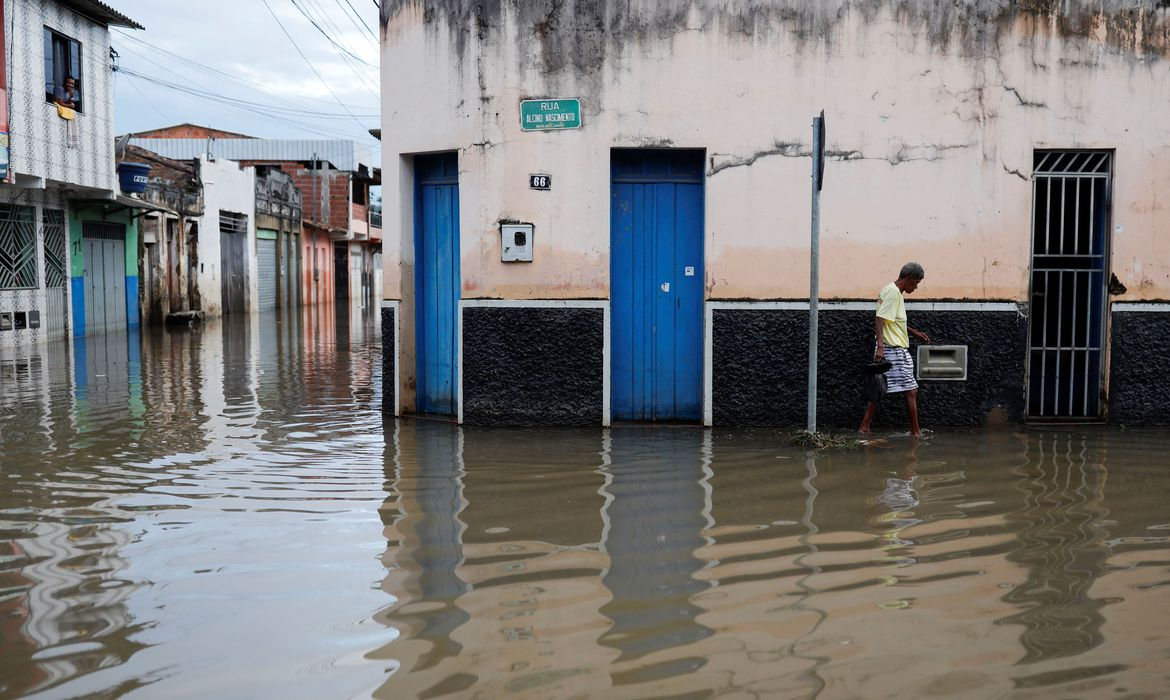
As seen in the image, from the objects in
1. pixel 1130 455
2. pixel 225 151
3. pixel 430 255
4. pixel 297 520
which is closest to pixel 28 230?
pixel 430 255

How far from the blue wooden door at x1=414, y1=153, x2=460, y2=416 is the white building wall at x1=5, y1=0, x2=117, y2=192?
432 inches

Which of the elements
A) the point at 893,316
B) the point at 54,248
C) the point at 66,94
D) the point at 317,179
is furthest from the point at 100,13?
the point at 317,179

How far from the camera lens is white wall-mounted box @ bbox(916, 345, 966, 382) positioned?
29.8ft

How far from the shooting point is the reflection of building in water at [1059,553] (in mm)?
4070

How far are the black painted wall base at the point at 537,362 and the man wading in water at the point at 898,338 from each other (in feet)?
7.24

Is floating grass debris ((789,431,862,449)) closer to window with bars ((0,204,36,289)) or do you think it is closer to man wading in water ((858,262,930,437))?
man wading in water ((858,262,930,437))

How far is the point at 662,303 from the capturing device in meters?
9.25

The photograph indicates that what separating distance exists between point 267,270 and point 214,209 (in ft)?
21.1

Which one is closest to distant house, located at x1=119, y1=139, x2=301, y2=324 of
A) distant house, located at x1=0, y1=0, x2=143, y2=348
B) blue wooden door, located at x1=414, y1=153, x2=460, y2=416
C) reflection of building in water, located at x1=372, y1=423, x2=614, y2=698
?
distant house, located at x1=0, y1=0, x2=143, y2=348

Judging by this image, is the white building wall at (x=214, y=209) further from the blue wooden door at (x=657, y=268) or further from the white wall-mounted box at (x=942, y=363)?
the white wall-mounted box at (x=942, y=363)

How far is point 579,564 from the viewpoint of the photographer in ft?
16.5

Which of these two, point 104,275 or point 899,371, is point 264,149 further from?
point 899,371

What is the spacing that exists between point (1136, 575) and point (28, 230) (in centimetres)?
1941

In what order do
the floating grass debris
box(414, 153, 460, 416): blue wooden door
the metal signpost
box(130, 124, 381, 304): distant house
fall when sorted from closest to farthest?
the metal signpost < the floating grass debris < box(414, 153, 460, 416): blue wooden door < box(130, 124, 381, 304): distant house
